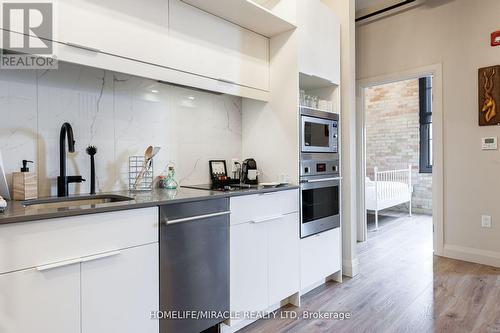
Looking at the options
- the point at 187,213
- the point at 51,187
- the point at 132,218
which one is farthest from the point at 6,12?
the point at 187,213

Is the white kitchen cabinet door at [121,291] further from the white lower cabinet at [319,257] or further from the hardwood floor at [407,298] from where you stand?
the white lower cabinet at [319,257]

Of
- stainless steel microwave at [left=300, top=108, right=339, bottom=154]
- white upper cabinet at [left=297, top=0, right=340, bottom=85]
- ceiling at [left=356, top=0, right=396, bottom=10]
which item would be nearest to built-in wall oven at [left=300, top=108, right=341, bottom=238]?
stainless steel microwave at [left=300, top=108, right=339, bottom=154]

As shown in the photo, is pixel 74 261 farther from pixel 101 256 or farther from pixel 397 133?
pixel 397 133

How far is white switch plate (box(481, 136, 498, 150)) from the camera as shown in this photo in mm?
2969

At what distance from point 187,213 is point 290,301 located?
1277mm

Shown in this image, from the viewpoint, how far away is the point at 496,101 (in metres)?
2.94

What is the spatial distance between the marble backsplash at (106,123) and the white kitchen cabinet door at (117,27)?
353 mm

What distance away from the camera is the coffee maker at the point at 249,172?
2426 mm

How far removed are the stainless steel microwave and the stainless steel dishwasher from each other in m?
0.95

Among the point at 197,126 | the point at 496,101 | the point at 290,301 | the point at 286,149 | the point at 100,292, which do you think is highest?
the point at 496,101

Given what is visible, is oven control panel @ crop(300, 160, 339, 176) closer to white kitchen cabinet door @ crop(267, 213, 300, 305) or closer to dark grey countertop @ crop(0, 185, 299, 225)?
white kitchen cabinet door @ crop(267, 213, 300, 305)

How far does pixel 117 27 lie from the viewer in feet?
5.17

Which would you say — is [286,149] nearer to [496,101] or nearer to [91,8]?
[91,8]

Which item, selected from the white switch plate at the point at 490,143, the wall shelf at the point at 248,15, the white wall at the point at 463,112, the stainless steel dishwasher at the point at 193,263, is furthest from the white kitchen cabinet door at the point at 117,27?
the white switch plate at the point at 490,143
